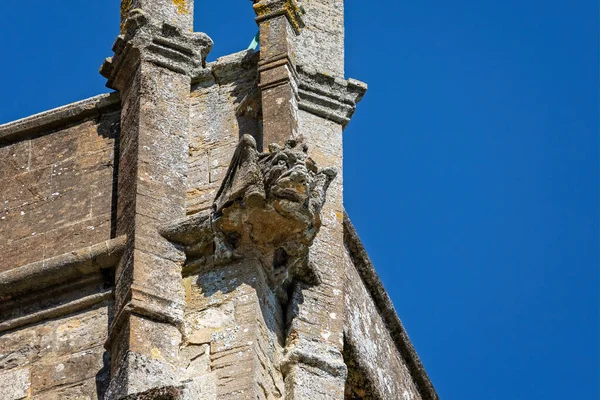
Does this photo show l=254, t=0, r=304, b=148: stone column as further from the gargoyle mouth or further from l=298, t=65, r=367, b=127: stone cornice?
the gargoyle mouth

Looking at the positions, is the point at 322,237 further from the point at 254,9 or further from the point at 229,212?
the point at 254,9

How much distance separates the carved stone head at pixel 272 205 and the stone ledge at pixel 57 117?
5.34ft

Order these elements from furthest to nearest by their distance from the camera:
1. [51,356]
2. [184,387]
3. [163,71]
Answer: [163,71], [51,356], [184,387]

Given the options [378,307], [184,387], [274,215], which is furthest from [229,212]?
[378,307]

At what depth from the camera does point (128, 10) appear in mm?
15445

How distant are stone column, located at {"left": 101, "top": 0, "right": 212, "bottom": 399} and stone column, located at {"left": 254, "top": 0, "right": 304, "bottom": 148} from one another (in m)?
0.40

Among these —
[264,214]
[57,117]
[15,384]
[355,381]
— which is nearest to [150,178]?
[264,214]

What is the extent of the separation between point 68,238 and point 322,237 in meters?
1.55

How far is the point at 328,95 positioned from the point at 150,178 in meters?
1.40

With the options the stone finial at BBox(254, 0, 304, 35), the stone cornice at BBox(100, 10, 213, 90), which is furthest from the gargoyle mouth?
the stone finial at BBox(254, 0, 304, 35)

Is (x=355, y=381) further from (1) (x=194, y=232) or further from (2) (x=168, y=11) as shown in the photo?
(2) (x=168, y=11)

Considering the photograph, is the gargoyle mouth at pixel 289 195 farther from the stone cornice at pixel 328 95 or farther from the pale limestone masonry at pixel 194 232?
the stone cornice at pixel 328 95

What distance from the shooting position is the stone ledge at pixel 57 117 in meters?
15.3

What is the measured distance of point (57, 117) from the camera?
15.4 m
